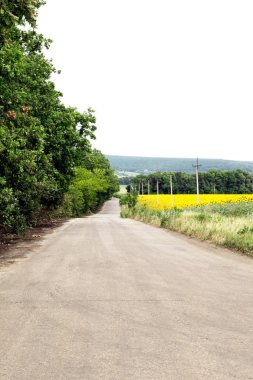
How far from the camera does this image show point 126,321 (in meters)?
5.34

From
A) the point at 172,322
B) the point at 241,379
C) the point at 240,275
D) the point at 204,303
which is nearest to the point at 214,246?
the point at 240,275

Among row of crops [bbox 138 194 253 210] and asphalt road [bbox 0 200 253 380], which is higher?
asphalt road [bbox 0 200 253 380]

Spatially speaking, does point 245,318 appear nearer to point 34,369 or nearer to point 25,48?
point 34,369

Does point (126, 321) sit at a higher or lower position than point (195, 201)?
higher

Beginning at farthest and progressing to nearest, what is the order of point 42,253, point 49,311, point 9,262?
point 42,253, point 9,262, point 49,311

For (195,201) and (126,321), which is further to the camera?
(195,201)

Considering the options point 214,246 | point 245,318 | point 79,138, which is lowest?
point 214,246

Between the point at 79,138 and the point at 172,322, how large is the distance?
23.0m

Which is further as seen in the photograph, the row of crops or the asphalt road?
the row of crops

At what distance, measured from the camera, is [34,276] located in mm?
8625

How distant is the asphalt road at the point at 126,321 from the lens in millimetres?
3865

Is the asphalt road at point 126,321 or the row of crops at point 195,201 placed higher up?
the asphalt road at point 126,321

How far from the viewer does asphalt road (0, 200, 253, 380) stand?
3.87m

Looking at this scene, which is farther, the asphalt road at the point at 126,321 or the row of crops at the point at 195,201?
the row of crops at the point at 195,201
